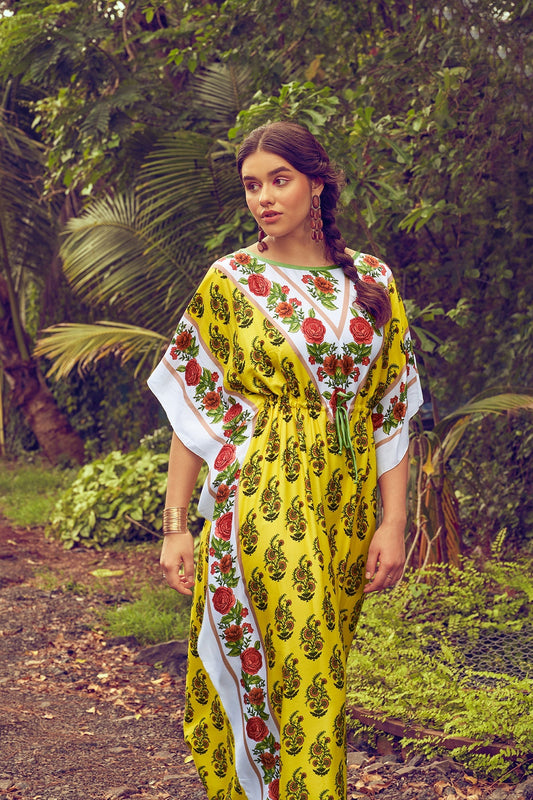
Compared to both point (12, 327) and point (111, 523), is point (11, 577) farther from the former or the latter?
point (12, 327)

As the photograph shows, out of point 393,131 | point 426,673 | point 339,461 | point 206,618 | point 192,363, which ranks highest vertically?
point 393,131

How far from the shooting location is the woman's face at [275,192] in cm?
241

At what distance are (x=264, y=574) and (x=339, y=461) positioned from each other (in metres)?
0.33

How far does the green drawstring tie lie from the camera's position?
7.75 feet

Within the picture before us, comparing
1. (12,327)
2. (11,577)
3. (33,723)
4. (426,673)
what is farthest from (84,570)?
(12,327)

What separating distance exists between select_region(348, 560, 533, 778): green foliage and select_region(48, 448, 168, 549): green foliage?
317cm

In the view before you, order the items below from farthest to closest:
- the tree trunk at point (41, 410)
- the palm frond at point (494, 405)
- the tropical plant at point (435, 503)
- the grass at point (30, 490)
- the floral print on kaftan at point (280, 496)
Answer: the tree trunk at point (41, 410)
the grass at point (30, 490)
the tropical plant at point (435, 503)
the palm frond at point (494, 405)
the floral print on kaftan at point (280, 496)

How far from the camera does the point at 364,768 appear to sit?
358 cm

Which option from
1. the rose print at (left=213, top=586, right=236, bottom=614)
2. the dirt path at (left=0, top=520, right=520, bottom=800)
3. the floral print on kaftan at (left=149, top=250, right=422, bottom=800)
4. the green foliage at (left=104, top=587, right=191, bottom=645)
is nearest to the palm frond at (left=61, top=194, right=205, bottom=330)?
the dirt path at (left=0, top=520, right=520, bottom=800)

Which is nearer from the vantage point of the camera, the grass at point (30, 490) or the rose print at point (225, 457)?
the rose print at point (225, 457)

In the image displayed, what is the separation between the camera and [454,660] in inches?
158

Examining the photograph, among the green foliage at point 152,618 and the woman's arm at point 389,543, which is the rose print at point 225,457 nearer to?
the woman's arm at point 389,543

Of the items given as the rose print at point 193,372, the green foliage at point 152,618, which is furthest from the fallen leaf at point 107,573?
the rose print at point 193,372

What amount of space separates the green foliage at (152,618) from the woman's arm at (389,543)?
10.2 feet
